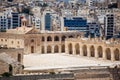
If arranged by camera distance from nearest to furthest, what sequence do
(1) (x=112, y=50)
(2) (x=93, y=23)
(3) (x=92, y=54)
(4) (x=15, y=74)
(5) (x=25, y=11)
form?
(4) (x=15, y=74) → (1) (x=112, y=50) → (3) (x=92, y=54) → (2) (x=93, y=23) → (5) (x=25, y=11)

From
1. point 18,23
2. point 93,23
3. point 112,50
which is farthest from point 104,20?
point 112,50

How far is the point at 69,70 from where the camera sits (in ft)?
107

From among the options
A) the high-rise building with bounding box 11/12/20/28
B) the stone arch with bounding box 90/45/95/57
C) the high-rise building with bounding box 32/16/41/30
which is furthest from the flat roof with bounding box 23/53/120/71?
the high-rise building with bounding box 32/16/41/30

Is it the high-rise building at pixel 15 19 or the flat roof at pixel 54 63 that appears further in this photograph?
the high-rise building at pixel 15 19

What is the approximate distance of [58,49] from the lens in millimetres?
48312

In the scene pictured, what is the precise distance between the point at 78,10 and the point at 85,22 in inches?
680

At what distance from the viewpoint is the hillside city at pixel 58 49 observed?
31305mm

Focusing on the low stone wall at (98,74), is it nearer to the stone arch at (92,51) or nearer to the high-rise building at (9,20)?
the stone arch at (92,51)

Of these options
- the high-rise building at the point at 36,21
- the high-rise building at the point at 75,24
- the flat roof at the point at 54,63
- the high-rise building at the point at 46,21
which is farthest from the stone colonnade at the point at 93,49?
the high-rise building at the point at 75,24

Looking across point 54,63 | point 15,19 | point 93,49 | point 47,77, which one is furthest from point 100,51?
point 15,19

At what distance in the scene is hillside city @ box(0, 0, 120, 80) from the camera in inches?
1232

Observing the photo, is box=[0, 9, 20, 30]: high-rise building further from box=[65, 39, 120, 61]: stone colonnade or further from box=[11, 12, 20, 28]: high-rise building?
box=[65, 39, 120, 61]: stone colonnade

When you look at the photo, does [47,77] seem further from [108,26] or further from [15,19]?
[108,26]

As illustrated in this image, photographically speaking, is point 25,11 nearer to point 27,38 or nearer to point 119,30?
point 119,30
